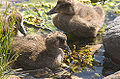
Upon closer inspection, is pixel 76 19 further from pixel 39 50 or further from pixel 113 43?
pixel 39 50

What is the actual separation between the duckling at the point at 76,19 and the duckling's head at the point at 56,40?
1125mm

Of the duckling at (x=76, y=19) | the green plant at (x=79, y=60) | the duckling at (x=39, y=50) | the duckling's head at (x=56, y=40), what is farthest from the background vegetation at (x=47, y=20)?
the duckling's head at (x=56, y=40)

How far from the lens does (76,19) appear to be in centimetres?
493

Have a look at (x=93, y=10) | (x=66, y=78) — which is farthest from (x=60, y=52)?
(x=93, y=10)

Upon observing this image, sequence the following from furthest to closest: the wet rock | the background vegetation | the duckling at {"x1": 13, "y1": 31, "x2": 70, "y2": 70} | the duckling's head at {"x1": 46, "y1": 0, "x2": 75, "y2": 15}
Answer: the duckling's head at {"x1": 46, "y1": 0, "x2": 75, "y2": 15}, the background vegetation, the wet rock, the duckling at {"x1": 13, "y1": 31, "x2": 70, "y2": 70}

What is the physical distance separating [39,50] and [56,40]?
363mm

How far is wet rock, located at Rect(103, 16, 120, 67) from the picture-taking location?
3.93 m

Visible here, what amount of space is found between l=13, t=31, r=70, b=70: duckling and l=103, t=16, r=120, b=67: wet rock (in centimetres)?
89

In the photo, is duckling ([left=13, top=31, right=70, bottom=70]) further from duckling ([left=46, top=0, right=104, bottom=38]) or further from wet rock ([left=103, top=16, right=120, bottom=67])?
duckling ([left=46, top=0, right=104, bottom=38])

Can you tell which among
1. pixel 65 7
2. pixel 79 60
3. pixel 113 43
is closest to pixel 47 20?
pixel 65 7

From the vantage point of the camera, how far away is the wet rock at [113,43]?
3930 millimetres

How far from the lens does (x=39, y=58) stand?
12.3 feet

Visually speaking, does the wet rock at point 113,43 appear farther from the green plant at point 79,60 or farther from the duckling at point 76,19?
the duckling at point 76,19

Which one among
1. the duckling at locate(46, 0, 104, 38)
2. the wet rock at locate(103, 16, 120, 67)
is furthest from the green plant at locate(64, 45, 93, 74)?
A: the duckling at locate(46, 0, 104, 38)
